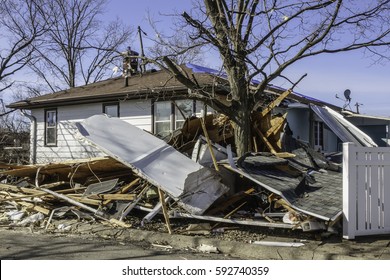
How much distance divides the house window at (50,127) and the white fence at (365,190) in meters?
14.0

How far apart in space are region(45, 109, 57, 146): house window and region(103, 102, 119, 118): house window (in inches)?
113

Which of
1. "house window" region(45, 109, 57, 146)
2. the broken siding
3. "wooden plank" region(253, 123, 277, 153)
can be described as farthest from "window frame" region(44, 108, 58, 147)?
"wooden plank" region(253, 123, 277, 153)

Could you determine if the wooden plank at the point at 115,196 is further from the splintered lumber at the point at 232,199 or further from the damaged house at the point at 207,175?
the splintered lumber at the point at 232,199

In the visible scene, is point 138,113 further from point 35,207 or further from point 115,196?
point 115,196

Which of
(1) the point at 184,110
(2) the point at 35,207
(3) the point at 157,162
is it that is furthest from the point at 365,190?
(1) the point at 184,110

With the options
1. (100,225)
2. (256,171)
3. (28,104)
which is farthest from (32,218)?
(28,104)

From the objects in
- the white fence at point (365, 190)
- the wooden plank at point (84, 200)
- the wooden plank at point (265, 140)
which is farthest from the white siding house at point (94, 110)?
the white fence at point (365, 190)

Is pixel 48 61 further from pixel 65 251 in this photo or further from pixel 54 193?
pixel 65 251

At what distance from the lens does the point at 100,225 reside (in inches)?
315

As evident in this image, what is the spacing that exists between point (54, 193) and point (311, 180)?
16.8 feet

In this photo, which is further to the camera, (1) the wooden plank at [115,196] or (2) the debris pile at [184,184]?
(1) the wooden plank at [115,196]

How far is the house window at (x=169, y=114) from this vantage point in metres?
14.4

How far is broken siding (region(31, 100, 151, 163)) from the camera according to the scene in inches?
623

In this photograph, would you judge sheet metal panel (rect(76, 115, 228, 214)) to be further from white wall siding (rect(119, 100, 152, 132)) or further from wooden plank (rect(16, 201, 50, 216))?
white wall siding (rect(119, 100, 152, 132))
